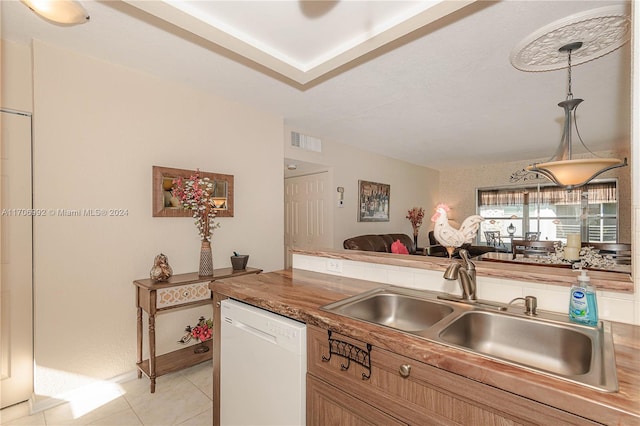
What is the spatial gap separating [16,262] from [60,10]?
1666 millimetres

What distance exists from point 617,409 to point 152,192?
9.45ft

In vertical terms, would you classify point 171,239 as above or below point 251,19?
below

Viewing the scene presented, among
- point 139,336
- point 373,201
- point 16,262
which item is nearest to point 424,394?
point 139,336

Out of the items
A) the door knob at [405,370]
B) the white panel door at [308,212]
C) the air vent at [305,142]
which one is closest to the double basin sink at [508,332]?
the door knob at [405,370]

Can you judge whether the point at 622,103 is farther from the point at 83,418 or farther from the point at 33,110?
the point at 83,418

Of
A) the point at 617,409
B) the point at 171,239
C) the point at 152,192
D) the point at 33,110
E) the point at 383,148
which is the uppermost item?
the point at 383,148

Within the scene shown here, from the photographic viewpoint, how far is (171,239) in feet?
8.70

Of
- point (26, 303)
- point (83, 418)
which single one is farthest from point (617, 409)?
point (26, 303)

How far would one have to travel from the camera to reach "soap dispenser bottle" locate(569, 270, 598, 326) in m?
1.03

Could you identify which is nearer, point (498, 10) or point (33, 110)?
point (498, 10)

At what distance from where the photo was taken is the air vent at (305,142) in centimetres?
400

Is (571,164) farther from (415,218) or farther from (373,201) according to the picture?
(415,218)

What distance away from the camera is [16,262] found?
203cm

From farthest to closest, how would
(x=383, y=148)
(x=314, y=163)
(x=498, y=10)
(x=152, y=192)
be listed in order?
1. (x=383, y=148)
2. (x=314, y=163)
3. (x=152, y=192)
4. (x=498, y=10)
